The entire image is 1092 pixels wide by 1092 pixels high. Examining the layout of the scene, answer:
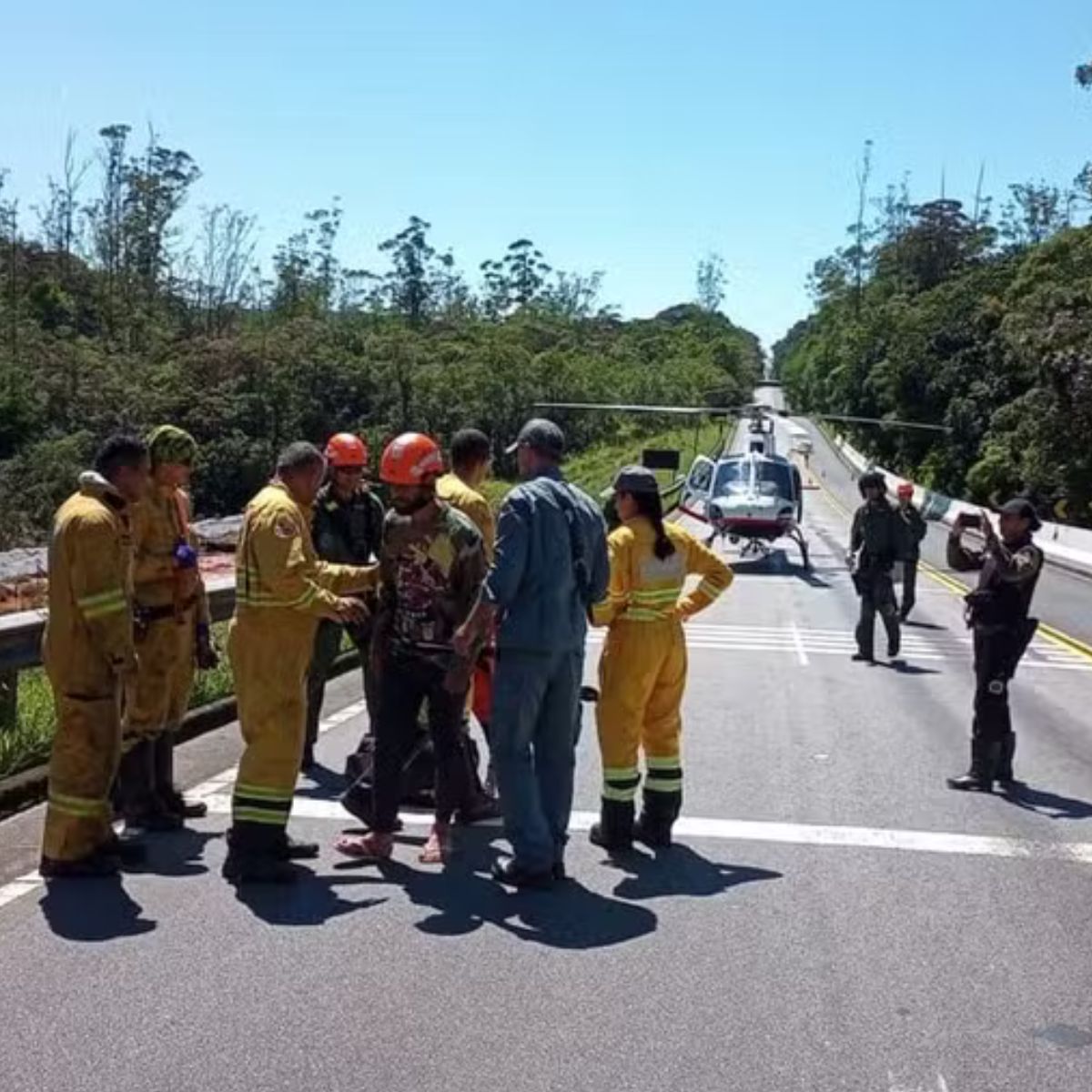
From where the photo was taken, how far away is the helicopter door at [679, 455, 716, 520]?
107 ft

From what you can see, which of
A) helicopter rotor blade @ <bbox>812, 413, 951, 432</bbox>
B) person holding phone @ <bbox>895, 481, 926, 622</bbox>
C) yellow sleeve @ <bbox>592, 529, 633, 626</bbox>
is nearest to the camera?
yellow sleeve @ <bbox>592, 529, 633, 626</bbox>

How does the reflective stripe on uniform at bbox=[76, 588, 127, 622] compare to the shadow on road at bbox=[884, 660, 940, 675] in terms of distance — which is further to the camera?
the shadow on road at bbox=[884, 660, 940, 675]

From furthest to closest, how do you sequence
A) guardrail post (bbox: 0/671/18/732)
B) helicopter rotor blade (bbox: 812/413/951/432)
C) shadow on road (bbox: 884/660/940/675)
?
helicopter rotor blade (bbox: 812/413/951/432) < shadow on road (bbox: 884/660/940/675) < guardrail post (bbox: 0/671/18/732)

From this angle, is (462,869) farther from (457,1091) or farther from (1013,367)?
(1013,367)

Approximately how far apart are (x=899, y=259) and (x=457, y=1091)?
128 metres

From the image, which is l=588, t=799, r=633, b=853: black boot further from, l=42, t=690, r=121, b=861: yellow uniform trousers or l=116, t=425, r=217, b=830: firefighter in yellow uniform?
l=42, t=690, r=121, b=861: yellow uniform trousers

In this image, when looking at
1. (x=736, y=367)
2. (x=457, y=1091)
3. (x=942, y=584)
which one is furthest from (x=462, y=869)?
(x=736, y=367)

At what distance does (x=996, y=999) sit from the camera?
529 cm

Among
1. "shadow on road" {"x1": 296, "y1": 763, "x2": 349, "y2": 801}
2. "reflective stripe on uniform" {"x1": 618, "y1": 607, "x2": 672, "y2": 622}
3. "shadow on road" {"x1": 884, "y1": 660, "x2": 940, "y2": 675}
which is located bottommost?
"shadow on road" {"x1": 884, "y1": 660, "x2": 940, "y2": 675}

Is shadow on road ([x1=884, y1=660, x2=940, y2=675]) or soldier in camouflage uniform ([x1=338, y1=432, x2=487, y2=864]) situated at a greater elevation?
soldier in camouflage uniform ([x1=338, y1=432, x2=487, y2=864])

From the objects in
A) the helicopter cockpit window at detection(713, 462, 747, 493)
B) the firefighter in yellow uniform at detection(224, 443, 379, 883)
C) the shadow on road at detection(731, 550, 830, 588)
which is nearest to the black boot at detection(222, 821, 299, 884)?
the firefighter in yellow uniform at detection(224, 443, 379, 883)

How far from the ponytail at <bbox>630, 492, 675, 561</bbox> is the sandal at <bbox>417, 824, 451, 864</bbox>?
1658mm

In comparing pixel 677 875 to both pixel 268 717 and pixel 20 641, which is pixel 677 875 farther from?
pixel 20 641

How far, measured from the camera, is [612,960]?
5.64 m
